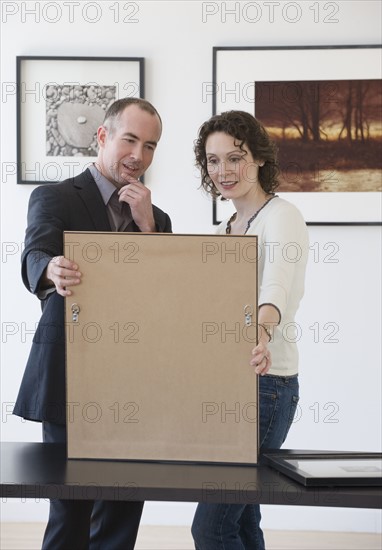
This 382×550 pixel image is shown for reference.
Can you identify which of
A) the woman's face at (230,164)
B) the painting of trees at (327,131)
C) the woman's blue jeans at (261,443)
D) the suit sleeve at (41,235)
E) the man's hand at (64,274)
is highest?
the painting of trees at (327,131)

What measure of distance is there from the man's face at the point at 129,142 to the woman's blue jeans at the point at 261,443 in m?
0.61

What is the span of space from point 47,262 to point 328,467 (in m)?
0.70

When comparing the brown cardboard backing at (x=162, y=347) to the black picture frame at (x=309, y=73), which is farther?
the black picture frame at (x=309, y=73)

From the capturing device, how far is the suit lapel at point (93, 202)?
193cm

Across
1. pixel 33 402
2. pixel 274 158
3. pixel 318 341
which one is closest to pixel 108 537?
pixel 33 402

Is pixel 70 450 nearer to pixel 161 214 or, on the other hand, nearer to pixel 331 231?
pixel 161 214

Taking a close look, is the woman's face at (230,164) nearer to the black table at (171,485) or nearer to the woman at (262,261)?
the woman at (262,261)

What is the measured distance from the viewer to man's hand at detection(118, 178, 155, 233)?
74.8 inches

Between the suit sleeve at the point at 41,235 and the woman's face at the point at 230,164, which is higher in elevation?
the woman's face at the point at 230,164

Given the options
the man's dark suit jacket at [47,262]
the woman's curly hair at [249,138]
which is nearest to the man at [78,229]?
the man's dark suit jacket at [47,262]

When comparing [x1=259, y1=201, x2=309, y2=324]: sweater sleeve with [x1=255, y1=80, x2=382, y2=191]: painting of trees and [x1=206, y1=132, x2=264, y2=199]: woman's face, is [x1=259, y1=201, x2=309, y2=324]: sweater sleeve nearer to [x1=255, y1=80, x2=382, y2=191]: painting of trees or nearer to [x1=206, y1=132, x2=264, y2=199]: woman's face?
[x1=206, y1=132, x2=264, y2=199]: woman's face

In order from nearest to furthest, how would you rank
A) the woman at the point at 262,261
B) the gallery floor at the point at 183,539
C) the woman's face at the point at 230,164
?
the woman at the point at 262,261
the woman's face at the point at 230,164
the gallery floor at the point at 183,539

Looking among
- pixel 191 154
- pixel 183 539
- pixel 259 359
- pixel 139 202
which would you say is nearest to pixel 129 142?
pixel 139 202

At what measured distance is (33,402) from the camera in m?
1.82
